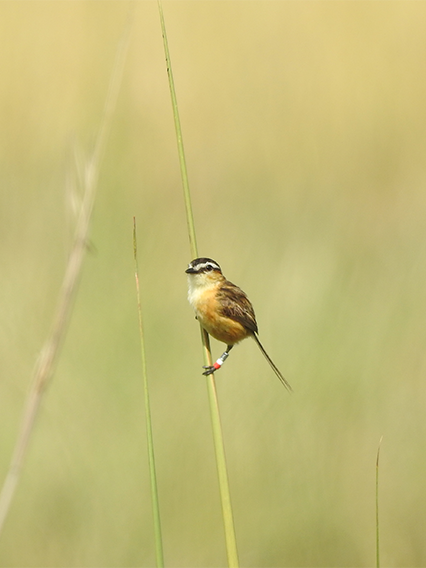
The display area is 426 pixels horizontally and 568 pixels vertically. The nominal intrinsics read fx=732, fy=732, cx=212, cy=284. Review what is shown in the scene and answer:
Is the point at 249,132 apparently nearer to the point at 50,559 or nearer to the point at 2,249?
the point at 2,249

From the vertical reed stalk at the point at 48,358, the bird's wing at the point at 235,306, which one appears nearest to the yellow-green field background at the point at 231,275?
the vertical reed stalk at the point at 48,358

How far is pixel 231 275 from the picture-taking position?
3852 millimetres

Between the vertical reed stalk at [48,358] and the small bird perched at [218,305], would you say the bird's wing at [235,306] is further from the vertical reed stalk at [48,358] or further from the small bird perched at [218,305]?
the vertical reed stalk at [48,358]

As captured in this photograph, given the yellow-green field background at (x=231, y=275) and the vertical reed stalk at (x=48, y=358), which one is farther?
the yellow-green field background at (x=231, y=275)

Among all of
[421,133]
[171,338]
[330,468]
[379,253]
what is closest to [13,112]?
[171,338]

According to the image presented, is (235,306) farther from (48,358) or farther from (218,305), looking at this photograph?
(48,358)

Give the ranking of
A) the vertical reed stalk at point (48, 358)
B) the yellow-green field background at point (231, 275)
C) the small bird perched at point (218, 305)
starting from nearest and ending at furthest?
the vertical reed stalk at point (48, 358) → the small bird perched at point (218, 305) → the yellow-green field background at point (231, 275)

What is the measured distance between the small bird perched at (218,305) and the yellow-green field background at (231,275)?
55 centimetres

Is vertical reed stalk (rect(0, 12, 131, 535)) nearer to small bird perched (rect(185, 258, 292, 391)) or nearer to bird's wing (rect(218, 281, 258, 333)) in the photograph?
small bird perched (rect(185, 258, 292, 391))

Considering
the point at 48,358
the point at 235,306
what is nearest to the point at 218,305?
the point at 235,306

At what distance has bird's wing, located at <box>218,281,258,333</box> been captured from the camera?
269 cm

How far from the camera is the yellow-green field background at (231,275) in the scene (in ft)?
9.55

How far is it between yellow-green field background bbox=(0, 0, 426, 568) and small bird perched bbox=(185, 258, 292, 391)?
0.55 m

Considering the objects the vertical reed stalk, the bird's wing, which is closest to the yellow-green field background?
the vertical reed stalk
